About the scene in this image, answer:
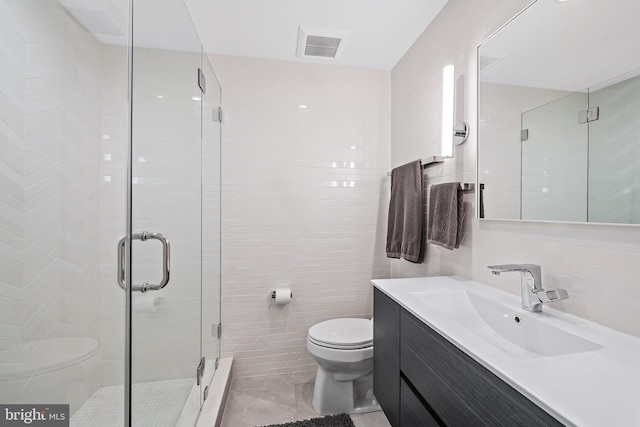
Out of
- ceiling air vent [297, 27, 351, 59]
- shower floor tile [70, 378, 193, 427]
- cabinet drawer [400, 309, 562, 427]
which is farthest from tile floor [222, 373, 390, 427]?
ceiling air vent [297, 27, 351, 59]

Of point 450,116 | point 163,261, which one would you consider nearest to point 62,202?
point 163,261

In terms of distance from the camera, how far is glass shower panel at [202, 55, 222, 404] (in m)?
1.71

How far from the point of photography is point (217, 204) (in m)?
1.99

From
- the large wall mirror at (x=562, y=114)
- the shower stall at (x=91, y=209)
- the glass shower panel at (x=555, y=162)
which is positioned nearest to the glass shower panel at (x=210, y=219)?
the shower stall at (x=91, y=209)

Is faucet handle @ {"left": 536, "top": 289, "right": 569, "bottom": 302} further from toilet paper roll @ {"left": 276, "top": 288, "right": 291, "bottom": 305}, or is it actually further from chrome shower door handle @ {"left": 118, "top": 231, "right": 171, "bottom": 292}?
toilet paper roll @ {"left": 276, "top": 288, "right": 291, "bottom": 305}

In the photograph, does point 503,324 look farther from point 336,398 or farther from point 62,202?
point 62,202

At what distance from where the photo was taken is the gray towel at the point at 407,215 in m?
1.74

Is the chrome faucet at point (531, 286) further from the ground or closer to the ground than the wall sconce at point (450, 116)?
closer to the ground

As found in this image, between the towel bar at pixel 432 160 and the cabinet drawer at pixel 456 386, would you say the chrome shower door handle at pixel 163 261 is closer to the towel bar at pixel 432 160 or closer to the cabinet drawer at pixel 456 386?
the cabinet drawer at pixel 456 386

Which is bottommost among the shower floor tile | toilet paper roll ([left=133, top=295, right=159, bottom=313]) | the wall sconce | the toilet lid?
the toilet lid

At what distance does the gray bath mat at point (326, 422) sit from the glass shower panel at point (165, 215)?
55 cm

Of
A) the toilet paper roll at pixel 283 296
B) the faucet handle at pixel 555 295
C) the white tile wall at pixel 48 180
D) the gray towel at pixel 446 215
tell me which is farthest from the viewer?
the toilet paper roll at pixel 283 296

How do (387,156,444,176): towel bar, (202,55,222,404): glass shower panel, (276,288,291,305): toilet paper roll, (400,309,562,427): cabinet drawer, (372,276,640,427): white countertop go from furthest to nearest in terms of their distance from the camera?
(276,288,291,305): toilet paper roll → (202,55,222,404): glass shower panel → (387,156,444,176): towel bar → (400,309,562,427): cabinet drawer → (372,276,640,427): white countertop

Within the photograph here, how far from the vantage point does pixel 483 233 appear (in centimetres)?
133
